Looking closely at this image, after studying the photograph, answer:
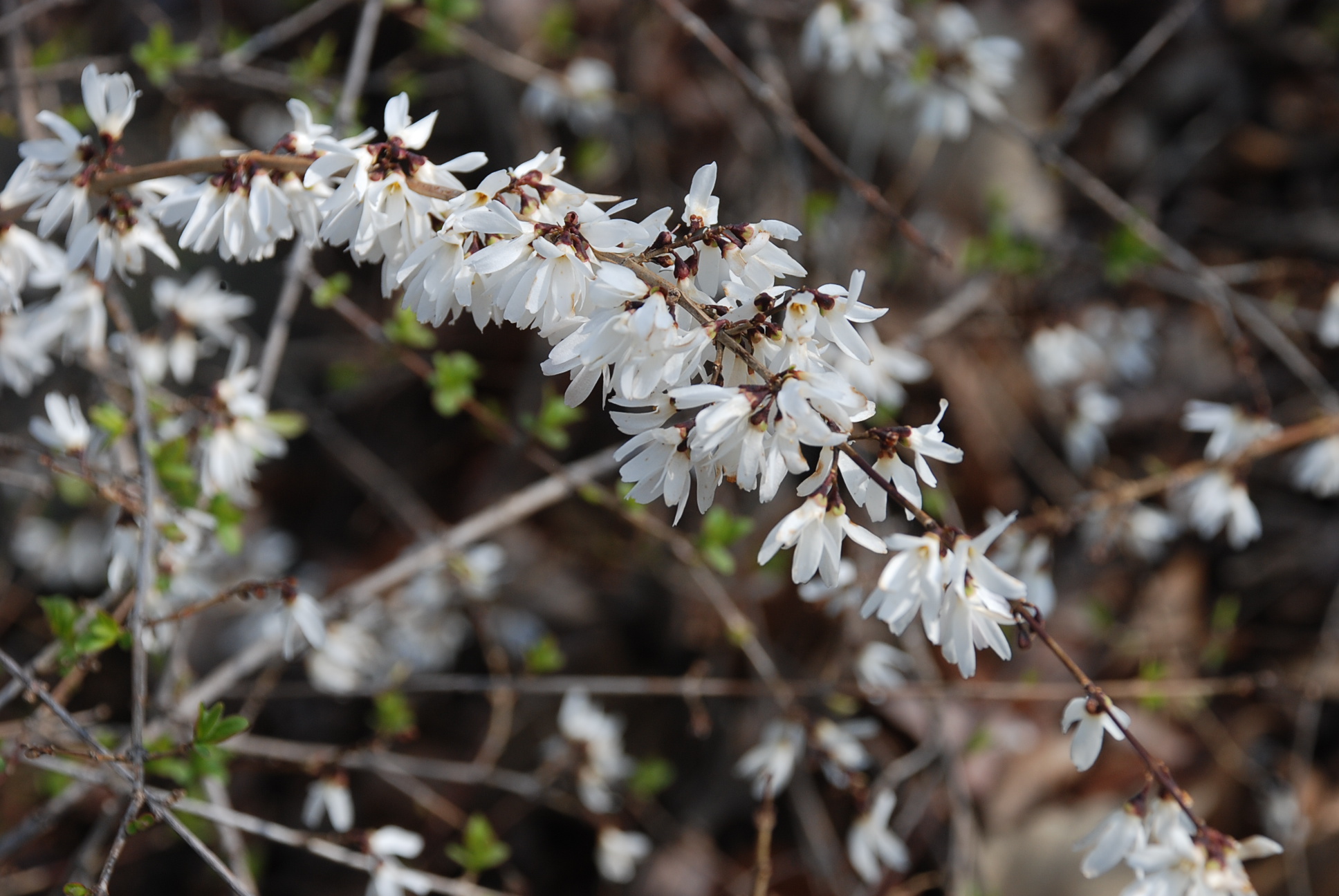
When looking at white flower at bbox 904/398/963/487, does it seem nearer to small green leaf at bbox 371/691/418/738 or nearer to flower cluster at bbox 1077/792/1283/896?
flower cluster at bbox 1077/792/1283/896

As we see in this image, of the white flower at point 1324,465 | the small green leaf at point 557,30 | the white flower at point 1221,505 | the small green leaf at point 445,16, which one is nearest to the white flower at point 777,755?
the white flower at point 1221,505

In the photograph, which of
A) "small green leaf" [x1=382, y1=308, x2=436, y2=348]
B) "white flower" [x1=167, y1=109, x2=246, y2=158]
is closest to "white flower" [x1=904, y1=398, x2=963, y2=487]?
"small green leaf" [x1=382, y1=308, x2=436, y2=348]

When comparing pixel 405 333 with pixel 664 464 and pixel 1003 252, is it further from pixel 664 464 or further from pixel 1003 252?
pixel 1003 252

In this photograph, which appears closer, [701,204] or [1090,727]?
[701,204]

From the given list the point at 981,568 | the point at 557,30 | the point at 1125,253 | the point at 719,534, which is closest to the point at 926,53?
the point at 1125,253

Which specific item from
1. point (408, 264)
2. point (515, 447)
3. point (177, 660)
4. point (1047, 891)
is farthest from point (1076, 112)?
point (177, 660)

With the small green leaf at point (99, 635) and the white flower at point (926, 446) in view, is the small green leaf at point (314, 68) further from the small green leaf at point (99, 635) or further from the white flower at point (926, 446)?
the white flower at point (926, 446)
